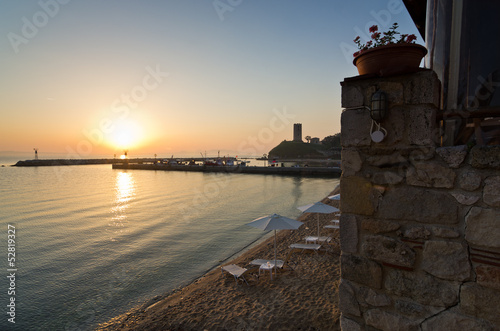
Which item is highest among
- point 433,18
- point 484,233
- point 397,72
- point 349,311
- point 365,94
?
point 433,18

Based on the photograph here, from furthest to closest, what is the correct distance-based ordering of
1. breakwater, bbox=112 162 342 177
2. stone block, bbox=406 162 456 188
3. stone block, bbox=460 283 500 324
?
breakwater, bbox=112 162 342 177, stone block, bbox=406 162 456 188, stone block, bbox=460 283 500 324

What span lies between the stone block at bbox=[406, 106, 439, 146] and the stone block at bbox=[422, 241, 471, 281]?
896mm

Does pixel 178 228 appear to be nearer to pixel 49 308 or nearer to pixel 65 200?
pixel 49 308

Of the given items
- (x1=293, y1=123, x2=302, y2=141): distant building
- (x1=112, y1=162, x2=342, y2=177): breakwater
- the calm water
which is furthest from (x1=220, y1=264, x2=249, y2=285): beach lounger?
(x1=293, y1=123, x2=302, y2=141): distant building

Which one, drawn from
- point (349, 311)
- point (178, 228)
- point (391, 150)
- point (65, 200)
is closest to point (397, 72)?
point (391, 150)

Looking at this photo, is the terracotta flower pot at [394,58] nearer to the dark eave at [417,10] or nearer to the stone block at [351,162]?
the stone block at [351,162]

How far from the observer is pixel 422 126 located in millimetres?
2250

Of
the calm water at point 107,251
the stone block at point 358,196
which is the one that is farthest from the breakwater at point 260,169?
the stone block at point 358,196

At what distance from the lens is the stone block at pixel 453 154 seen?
208 centimetres

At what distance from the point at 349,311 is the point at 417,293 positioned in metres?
0.70

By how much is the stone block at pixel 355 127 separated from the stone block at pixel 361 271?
1187 millimetres

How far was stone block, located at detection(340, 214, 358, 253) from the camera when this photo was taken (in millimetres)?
2638

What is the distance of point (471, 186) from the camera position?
207 cm

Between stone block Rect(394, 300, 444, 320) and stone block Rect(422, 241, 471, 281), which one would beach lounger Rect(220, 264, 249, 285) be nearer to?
stone block Rect(394, 300, 444, 320)
